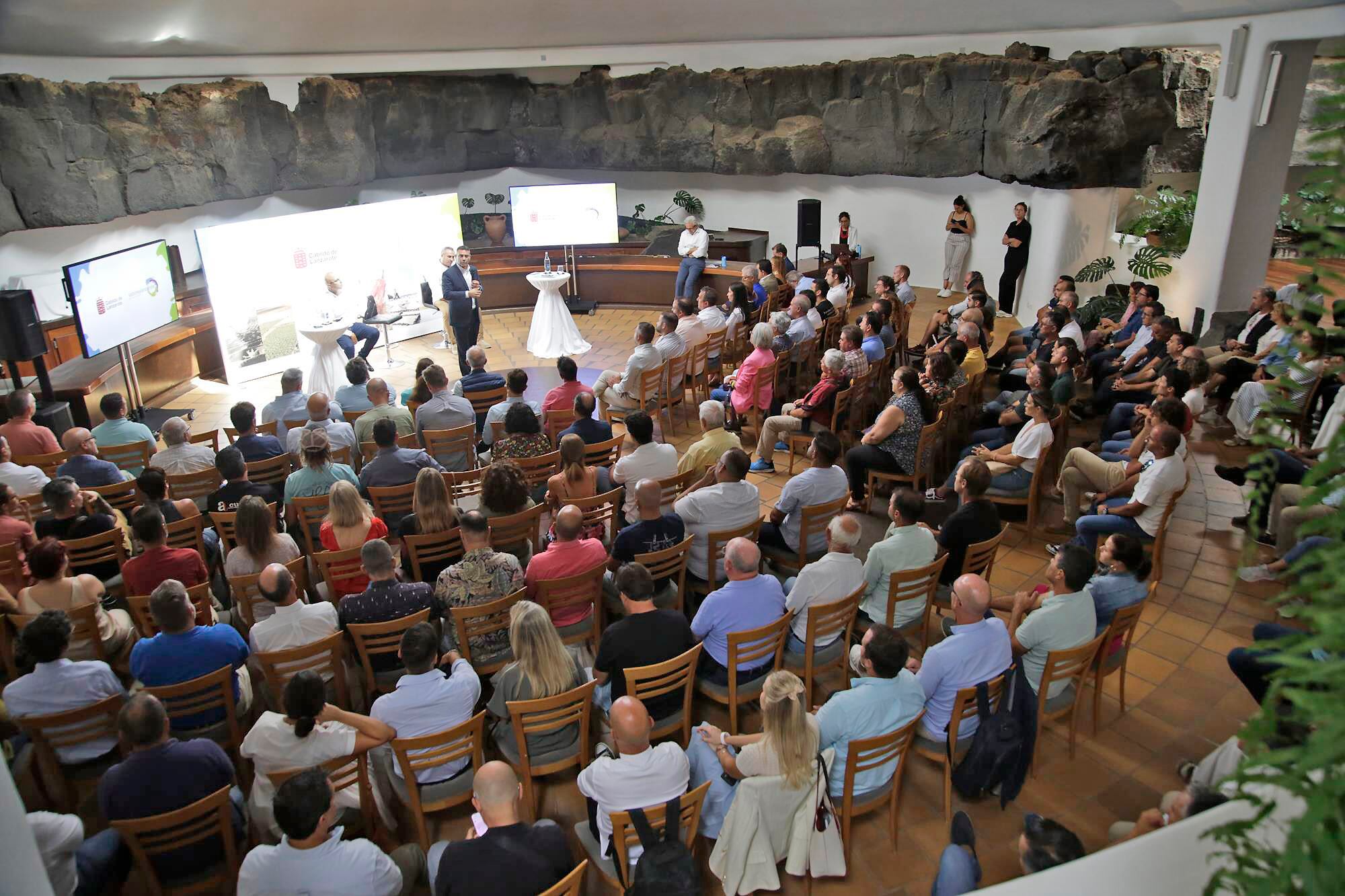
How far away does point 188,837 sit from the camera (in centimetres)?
306

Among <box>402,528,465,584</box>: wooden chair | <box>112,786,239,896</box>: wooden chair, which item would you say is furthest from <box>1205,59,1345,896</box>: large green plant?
<box>402,528,465,584</box>: wooden chair

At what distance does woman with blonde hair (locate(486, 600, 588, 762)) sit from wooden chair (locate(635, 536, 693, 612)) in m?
0.82

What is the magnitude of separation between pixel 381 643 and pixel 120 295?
6643mm

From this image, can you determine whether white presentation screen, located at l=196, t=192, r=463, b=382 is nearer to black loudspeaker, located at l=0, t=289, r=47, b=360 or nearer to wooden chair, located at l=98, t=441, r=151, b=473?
black loudspeaker, located at l=0, t=289, r=47, b=360

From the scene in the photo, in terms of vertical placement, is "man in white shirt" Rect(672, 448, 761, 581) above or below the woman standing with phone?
below

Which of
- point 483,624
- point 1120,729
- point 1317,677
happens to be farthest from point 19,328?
point 1317,677

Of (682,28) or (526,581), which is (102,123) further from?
(526,581)

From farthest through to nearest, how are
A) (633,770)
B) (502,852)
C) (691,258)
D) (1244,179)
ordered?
(691,258) → (1244,179) → (633,770) → (502,852)

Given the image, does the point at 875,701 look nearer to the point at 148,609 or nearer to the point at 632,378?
the point at 148,609

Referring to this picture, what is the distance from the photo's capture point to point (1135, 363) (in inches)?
299

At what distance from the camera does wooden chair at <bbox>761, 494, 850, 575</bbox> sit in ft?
16.1

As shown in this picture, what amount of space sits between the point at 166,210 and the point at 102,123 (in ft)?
5.23

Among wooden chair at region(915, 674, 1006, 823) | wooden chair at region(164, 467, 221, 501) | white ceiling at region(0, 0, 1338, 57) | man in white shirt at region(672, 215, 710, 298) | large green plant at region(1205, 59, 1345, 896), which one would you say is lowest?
wooden chair at region(915, 674, 1006, 823)

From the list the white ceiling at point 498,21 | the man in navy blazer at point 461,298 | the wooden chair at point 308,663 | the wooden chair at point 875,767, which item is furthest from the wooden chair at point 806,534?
the white ceiling at point 498,21
